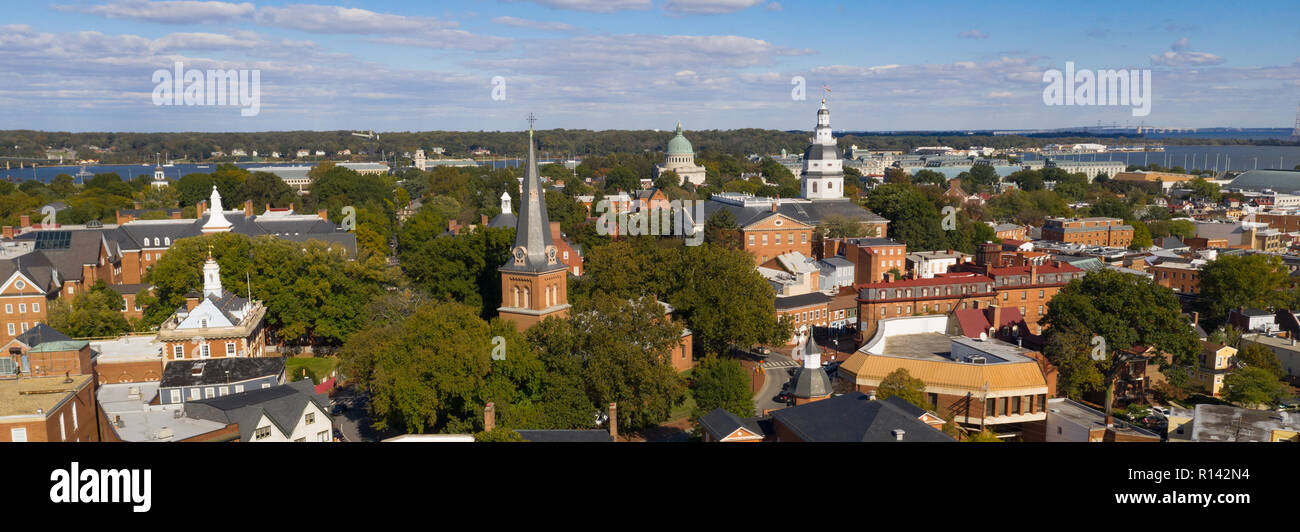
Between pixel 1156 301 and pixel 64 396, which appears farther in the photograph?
pixel 1156 301

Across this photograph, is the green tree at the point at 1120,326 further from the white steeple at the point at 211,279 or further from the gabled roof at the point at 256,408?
the white steeple at the point at 211,279

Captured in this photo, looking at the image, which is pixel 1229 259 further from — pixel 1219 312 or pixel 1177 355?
pixel 1177 355

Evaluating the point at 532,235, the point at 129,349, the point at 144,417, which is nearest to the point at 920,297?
the point at 532,235

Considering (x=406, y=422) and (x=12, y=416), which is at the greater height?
(x=12, y=416)

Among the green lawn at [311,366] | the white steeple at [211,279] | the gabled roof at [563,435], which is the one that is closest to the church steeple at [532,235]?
the green lawn at [311,366]

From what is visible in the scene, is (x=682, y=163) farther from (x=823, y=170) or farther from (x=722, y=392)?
(x=722, y=392)
